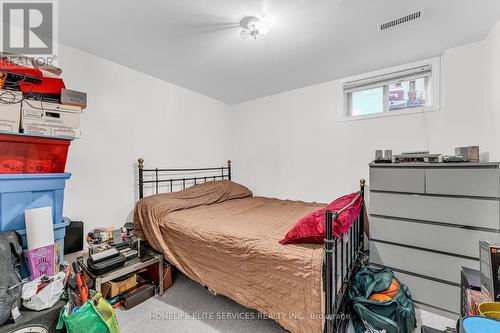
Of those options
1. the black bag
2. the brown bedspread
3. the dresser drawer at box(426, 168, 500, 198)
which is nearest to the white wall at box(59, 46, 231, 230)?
the brown bedspread

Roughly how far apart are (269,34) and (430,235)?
228cm

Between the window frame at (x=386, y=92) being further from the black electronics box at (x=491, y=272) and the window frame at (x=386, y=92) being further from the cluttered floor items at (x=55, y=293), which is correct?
the cluttered floor items at (x=55, y=293)

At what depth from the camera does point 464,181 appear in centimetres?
179

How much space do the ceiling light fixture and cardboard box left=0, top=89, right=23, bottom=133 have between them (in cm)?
167

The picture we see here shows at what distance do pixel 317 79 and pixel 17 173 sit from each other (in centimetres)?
313

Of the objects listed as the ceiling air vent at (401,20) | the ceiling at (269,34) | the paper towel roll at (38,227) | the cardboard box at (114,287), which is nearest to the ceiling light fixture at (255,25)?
the ceiling at (269,34)

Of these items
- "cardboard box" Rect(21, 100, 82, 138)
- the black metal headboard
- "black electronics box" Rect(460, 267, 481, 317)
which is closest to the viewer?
"black electronics box" Rect(460, 267, 481, 317)

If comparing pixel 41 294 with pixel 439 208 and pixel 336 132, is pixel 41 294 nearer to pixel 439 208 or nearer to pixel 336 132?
pixel 439 208

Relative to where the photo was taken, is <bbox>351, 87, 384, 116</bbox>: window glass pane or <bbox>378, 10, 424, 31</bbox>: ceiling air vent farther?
<bbox>351, 87, 384, 116</bbox>: window glass pane

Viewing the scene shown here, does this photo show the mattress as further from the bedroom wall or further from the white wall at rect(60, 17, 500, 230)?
the bedroom wall

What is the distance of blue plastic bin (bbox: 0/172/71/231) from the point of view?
1341 mm

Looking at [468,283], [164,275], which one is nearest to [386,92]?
[468,283]

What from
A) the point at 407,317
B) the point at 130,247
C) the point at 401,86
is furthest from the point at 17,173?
the point at 401,86

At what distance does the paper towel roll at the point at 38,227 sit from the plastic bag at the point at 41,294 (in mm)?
209
